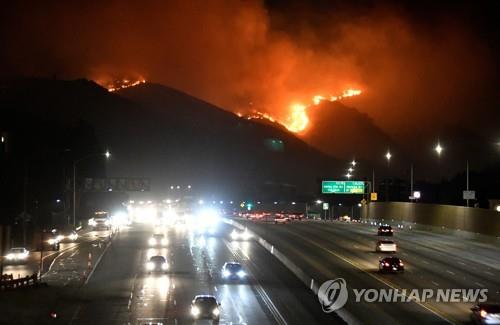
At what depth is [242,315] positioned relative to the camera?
133 feet

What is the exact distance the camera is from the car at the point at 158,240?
294 feet

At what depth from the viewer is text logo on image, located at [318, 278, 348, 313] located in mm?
41469

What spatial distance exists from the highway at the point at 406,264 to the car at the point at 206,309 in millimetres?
7276

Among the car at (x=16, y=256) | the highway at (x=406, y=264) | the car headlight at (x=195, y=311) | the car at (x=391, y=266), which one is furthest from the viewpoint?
the car at (x=16, y=256)

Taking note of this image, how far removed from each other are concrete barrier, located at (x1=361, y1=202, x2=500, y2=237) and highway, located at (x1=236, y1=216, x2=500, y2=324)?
99.9 inches

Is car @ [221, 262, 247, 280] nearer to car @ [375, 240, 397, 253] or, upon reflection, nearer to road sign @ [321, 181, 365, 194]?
car @ [375, 240, 397, 253]

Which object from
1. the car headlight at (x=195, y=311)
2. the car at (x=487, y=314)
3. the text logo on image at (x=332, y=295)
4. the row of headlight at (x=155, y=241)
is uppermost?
the car at (x=487, y=314)

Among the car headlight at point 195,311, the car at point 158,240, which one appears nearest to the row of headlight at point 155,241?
the car at point 158,240

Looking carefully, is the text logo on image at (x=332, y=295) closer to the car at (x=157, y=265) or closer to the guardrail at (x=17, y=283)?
the car at (x=157, y=265)

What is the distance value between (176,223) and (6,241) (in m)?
62.3

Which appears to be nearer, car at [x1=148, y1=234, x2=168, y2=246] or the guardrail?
the guardrail

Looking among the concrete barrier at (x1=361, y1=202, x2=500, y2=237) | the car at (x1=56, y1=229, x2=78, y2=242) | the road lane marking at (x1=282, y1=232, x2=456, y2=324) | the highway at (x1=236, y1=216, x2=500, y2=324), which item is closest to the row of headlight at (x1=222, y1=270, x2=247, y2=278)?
the highway at (x1=236, y1=216, x2=500, y2=324)

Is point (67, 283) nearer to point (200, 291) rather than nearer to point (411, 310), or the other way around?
point (200, 291)

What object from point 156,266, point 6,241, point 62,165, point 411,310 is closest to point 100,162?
point 62,165
